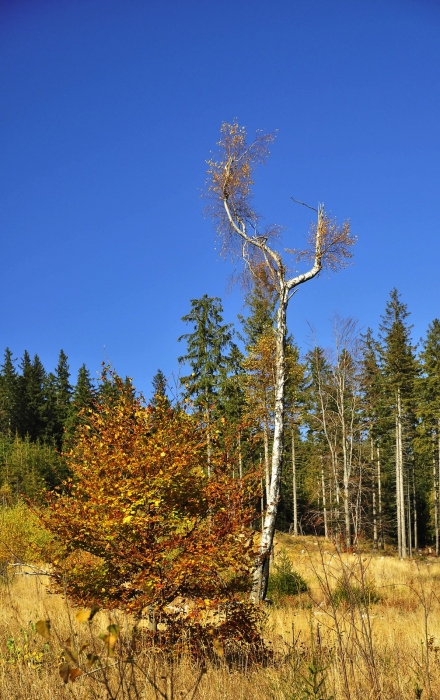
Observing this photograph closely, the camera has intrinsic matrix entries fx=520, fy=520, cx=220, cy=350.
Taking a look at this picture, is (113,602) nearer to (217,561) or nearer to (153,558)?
(153,558)

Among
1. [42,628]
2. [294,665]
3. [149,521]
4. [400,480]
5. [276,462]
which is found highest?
[276,462]

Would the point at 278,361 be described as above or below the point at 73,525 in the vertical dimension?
above

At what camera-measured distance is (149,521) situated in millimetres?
5684

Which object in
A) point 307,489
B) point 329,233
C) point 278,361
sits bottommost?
point 307,489

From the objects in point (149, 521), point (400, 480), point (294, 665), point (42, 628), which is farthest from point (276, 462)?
point (400, 480)

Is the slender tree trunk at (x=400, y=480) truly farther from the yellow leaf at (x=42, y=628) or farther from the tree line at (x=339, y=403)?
the yellow leaf at (x=42, y=628)

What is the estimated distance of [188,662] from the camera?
16.5 feet

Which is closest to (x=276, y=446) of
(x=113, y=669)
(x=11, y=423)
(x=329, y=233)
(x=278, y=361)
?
(x=278, y=361)

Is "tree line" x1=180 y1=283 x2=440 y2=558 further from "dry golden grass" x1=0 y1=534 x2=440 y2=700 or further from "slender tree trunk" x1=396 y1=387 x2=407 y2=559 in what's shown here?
"dry golden grass" x1=0 y1=534 x2=440 y2=700

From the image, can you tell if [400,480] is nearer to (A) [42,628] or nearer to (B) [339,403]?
(B) [339,403]

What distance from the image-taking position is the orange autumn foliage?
5.62 meters

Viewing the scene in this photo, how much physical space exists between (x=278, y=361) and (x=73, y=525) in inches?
221

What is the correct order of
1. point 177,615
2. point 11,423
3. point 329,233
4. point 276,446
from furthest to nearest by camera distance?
point 11,423, point 329,233, point 276,446, point 177,615

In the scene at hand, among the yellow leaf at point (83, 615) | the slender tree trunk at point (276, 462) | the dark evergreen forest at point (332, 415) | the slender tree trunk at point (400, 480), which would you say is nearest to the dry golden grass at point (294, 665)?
Result: the yellow leaf at point (83, 615)
